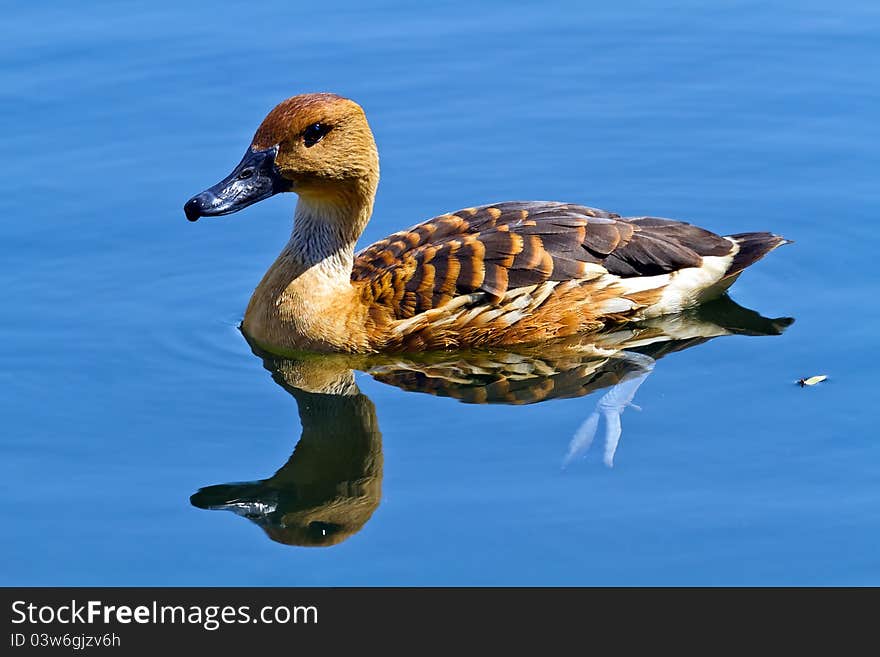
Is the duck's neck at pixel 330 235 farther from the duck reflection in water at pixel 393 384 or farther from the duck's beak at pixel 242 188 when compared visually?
the duck reflection in water at pixel 393 384

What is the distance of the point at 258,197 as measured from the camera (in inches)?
425

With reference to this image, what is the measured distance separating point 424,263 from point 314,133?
1186mm

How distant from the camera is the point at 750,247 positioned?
11.4 meters

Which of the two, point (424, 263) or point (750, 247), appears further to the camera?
point (750, 247)

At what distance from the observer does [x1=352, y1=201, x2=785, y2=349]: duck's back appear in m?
10.8

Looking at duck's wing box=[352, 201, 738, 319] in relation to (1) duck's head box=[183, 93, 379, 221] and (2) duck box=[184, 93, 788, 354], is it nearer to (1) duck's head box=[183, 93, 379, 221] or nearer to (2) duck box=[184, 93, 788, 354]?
(2) duck box=[184, 93, 788, 354]

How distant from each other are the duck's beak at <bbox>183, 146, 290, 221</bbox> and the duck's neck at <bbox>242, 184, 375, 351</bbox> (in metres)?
0.46

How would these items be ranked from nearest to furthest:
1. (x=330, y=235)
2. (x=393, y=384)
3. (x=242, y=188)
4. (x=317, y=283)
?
1. (x=393, y=384)
2. (x=242, y=188)
3. (x=317, y=283)
4. (x=330, y=235)

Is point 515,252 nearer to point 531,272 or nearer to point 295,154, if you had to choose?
point 531,272

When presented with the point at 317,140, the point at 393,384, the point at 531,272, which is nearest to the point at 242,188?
the point at 317,140

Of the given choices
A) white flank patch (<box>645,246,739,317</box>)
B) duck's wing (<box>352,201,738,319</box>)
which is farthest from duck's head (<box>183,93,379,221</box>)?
white flank patch (<box>645,246,739,317</box>)

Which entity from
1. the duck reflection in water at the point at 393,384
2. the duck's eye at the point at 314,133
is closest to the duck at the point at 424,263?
the duck's eye at the point at 314,133

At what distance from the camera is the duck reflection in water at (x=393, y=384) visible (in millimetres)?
9133

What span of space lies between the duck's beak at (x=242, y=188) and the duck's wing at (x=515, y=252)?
3.35ft
